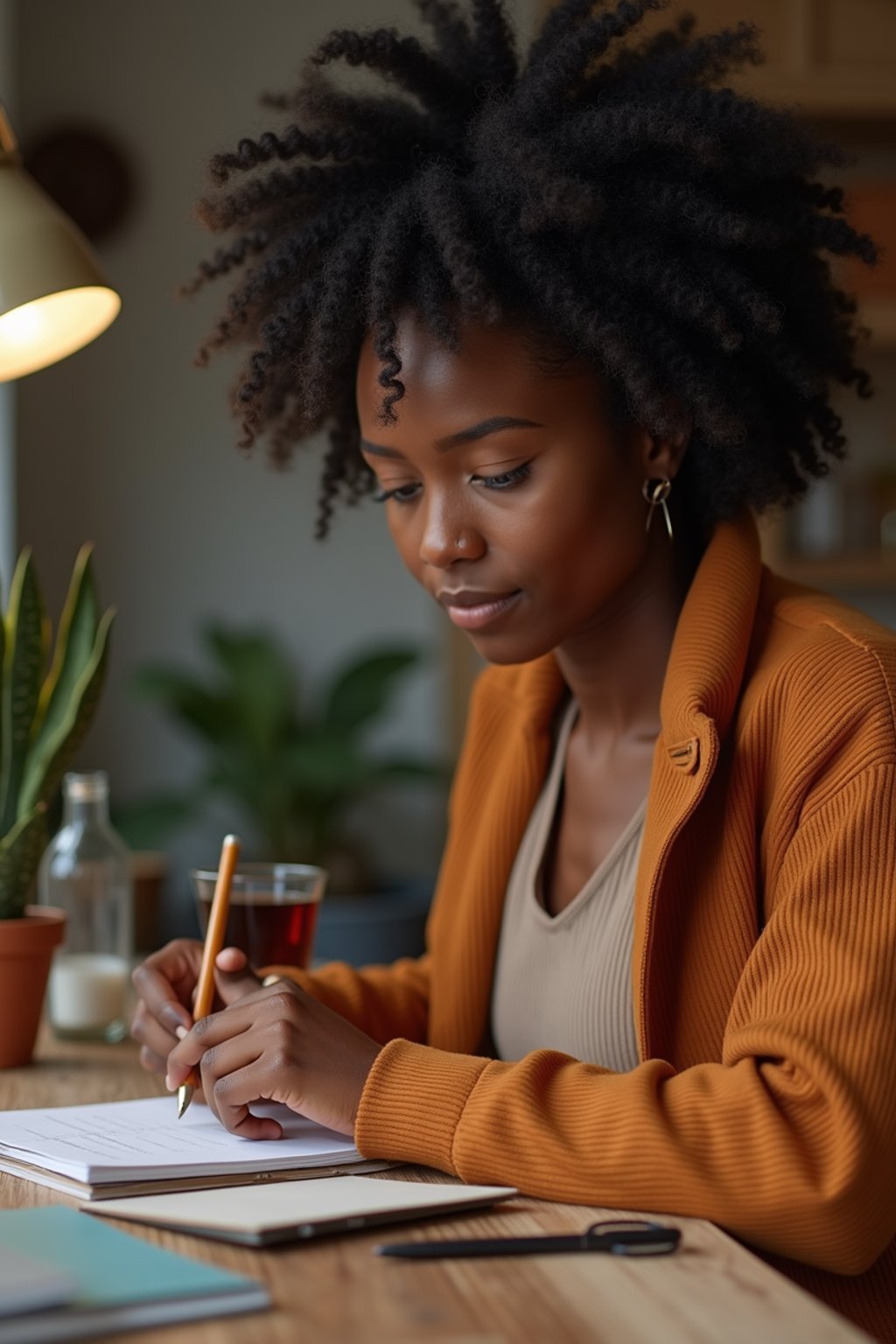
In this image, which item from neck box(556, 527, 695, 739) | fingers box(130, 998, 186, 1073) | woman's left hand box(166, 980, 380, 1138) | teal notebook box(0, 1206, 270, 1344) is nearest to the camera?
teal notebook box(0, 1206, 270, 1344)

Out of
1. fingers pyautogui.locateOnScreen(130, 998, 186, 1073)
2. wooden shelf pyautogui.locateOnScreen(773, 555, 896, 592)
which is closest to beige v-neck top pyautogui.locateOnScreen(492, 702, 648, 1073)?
fingers pyautogui.locateOnScreen(130, 998, 186, 1073)

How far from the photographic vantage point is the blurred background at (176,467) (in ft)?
11.9

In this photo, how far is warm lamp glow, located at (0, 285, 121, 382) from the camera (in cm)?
141

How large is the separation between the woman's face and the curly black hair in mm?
29

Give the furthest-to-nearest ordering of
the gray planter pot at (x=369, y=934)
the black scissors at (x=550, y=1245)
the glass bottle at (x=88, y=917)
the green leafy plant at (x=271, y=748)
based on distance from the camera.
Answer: the green leafy plant at (x=271, y=748)
the gray planter pot at (x=369, y=934)
the glass bottle at (x=88, y=917)
the black scissors at (x=550, y=1245)

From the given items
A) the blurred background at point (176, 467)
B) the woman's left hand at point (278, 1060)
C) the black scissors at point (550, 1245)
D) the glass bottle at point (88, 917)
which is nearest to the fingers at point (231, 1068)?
the woman's left hand at point (278, 1060)

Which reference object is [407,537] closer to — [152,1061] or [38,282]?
[38,282]

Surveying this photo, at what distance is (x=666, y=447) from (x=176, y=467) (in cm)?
256

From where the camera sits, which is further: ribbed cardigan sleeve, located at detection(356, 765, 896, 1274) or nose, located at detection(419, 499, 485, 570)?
nose, located at detection(419, 499, 485, 570)

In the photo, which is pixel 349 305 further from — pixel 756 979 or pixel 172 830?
pixel 172 830

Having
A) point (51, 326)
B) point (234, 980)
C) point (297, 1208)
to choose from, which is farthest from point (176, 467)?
point (297, 1208)

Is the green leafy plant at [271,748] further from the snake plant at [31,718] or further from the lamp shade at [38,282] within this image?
the lamp shade at [38,282]

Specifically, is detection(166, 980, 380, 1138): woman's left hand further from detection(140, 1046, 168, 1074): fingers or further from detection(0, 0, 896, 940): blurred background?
detection(0, 0, 896, 940): blurred background

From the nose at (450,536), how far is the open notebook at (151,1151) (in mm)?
457
